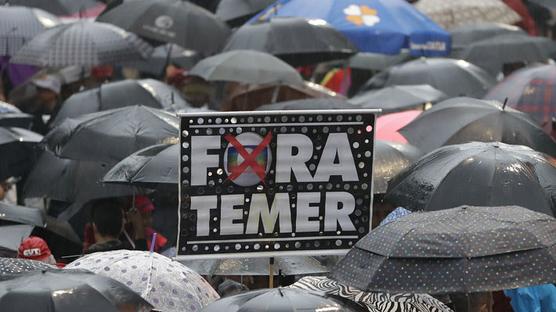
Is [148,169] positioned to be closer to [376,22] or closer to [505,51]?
[376,22]

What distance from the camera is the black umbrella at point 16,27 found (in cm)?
1565

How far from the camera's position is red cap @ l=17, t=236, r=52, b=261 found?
828 cm

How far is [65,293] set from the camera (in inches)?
242

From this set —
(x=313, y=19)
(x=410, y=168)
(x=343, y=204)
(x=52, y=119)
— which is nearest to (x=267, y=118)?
(x=343, y=204)

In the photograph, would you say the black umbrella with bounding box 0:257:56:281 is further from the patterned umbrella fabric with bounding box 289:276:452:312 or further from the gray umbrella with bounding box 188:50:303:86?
the gray umbrella with bounding box 188:50:303:86

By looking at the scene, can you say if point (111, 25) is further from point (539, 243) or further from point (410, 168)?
point (539, 243)

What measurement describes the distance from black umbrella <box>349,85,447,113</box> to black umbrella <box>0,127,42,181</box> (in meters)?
2.88

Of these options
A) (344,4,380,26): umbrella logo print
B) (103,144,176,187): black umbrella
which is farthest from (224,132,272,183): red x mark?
(344,4,380,26): umbrella logo print

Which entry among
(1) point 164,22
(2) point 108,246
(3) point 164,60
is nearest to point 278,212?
(2) point 108,246

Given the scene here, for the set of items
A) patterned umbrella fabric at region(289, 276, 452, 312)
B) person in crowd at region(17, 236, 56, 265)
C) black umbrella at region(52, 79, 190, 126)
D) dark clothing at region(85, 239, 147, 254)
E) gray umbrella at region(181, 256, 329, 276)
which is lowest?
black umbrella at region(52, 79, 190, 126)

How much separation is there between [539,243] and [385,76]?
10.1 m

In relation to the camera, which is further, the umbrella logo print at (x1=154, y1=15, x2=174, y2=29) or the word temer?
the umbrella logo print at (x1=154, y1=15, x2=174, y2=29)

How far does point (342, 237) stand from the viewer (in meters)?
7.54

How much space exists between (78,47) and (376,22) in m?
2.96
